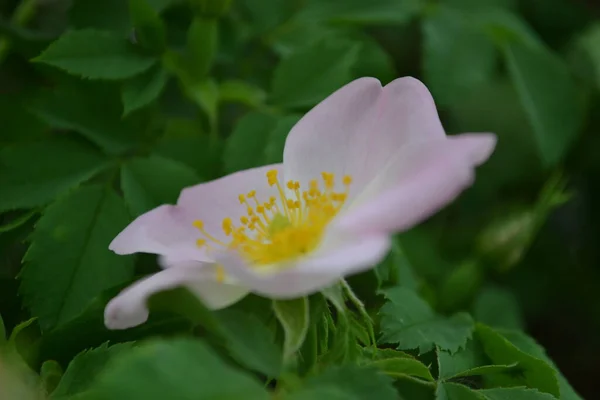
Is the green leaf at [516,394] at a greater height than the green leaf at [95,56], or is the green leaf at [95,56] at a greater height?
the green leaf at [95,56]

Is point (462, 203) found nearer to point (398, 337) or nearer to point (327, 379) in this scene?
point (398, 337)

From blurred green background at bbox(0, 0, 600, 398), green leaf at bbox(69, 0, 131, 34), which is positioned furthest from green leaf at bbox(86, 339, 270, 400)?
green leaf at bbox(69, 0, 131, 34)

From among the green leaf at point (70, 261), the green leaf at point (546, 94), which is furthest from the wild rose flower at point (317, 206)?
the green leaf at point (546, 94)

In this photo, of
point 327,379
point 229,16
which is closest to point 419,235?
point 229,16

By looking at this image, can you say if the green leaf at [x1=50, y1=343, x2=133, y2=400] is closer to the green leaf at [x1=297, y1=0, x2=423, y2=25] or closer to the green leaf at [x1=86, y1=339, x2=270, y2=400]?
the green leaf at [x1=86, y1=339, x2=270, y2=400]

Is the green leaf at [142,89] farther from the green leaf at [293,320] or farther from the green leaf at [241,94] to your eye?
Result: the green leaf at [293,320]

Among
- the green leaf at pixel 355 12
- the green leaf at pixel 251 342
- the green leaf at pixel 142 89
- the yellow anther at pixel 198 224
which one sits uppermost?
the green leaf at pixel 251 342
